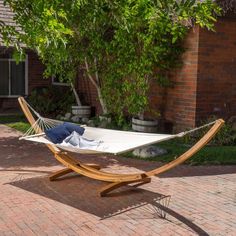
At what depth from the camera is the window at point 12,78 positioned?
17891 millimetres

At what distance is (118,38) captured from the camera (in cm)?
1078

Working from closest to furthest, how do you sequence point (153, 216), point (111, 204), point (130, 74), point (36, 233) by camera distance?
1. point (36, 233)
2. point (153, 216)
3. point (111, 204)
4. point (130, 74)

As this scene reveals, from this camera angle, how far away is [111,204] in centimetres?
602

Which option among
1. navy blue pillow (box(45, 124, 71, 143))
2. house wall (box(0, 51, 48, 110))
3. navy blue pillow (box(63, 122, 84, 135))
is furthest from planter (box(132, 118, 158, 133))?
house wall (box(0, 51, 48, 110))

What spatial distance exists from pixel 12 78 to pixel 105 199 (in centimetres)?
1272

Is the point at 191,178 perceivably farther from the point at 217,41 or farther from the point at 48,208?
the point at 217,41

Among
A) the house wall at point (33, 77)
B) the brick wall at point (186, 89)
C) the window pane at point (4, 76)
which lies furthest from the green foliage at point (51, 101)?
the brick wall at point (186, 89)

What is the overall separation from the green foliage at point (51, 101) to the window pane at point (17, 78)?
2076mm

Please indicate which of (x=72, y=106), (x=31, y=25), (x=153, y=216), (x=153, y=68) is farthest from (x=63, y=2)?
(x=72, y=106)

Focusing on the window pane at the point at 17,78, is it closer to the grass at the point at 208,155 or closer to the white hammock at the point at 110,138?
the grass at the point at 208,155

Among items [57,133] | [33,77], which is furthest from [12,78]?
[57,133]

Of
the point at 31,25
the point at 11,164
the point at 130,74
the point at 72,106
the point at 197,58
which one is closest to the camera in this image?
the point at 31,25

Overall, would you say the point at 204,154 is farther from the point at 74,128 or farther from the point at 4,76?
the point at 4,76

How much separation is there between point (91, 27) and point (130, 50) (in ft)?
3.98
